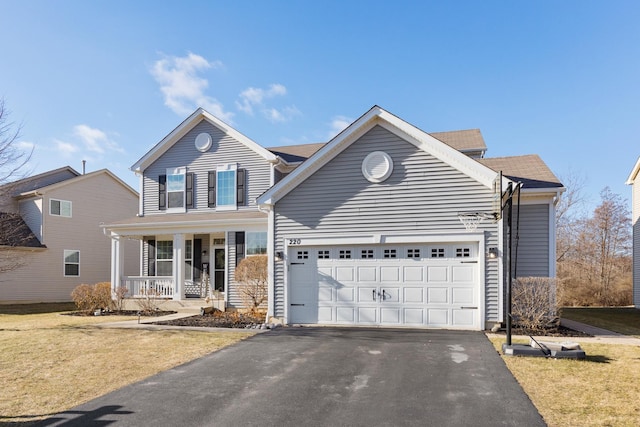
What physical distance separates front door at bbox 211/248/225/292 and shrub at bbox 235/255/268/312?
126 inches

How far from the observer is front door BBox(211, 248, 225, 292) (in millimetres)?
17469

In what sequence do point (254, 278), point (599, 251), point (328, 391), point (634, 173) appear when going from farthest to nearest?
1. point (599, 251)
2. point (634, 173)
3. point (254, 278)
4. point (328, 391)

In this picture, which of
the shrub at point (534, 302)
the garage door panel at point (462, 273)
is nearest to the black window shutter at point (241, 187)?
the garage door panel at point (462, 273)

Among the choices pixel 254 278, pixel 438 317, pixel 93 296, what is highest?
pixel 254 278

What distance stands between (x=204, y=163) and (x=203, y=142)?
893 millimetres

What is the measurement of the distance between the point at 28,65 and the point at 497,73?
17.4 metres

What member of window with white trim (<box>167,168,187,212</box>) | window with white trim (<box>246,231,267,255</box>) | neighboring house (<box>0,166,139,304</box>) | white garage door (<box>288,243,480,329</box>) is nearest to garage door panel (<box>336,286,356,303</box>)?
white garage door (<box>288,243,480,329</box>)

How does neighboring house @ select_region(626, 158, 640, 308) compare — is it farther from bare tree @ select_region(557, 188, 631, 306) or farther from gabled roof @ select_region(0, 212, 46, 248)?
gabled roof @ select_region(0, 212, 46, 248)

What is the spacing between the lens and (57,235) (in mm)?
23344

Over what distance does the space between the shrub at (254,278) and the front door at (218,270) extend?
10.5ft

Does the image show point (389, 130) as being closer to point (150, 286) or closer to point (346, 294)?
point (346, 294)

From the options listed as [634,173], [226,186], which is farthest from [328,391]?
[634,173]

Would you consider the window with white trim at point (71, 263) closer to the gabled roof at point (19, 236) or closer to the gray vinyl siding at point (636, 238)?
the gabled roof at point (19, 236)

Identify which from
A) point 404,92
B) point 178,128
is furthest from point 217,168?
point 404,92
